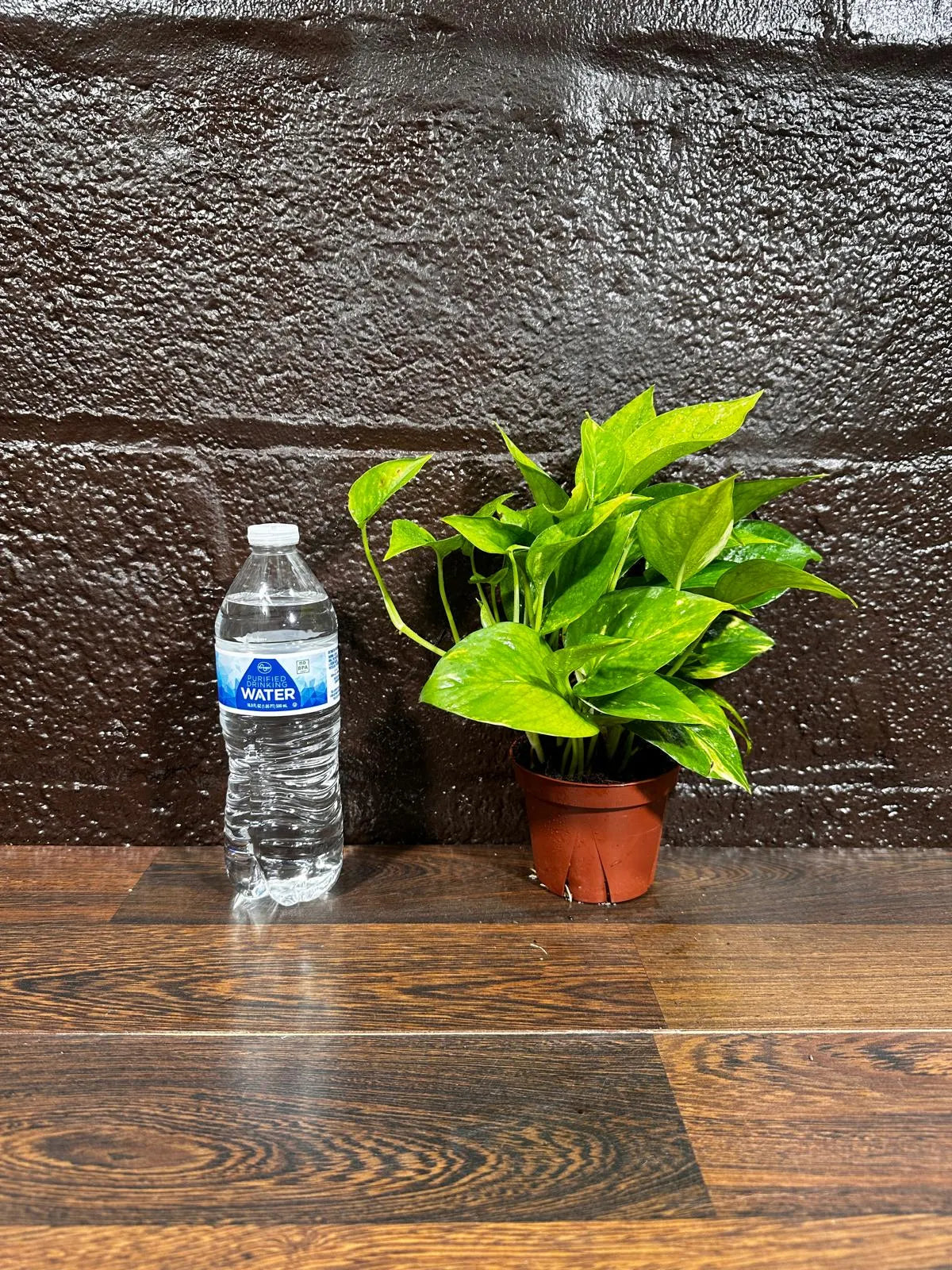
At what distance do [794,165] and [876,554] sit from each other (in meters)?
0.46

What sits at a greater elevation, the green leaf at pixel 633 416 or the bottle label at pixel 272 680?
the green leaf at pixel 633 416

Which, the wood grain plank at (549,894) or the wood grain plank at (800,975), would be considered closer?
the wood grain plank at (800,975)

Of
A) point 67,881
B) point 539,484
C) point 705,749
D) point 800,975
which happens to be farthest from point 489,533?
point 67,881

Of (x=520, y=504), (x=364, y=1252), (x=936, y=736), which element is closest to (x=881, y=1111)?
(x=364, y=1252)

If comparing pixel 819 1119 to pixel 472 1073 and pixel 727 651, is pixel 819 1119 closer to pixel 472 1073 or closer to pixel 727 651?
pixel 472 1073

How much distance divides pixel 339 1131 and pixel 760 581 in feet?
1.94

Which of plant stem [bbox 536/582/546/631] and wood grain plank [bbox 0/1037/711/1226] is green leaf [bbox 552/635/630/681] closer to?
plant stem [bbox 536/582/546/631]

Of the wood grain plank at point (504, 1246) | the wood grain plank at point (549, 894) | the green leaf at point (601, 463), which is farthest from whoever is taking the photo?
the wood grain plank at point (549, 894)

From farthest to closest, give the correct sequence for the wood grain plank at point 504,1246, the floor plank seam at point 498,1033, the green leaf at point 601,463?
the green leaf at point 601,463 → the floor plank seam at point 498,1033 → the wood grain plank at point 504,1246

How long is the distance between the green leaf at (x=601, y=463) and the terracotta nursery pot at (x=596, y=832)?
0.30m

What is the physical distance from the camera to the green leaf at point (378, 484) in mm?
884

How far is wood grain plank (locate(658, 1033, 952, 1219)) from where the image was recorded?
0.58m

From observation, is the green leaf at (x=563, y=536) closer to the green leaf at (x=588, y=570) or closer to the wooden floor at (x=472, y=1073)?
the green leaf at (x=588, y=570)

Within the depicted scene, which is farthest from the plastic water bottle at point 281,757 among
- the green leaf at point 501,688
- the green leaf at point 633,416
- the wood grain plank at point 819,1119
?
the wood grain plank at point 819,1119
